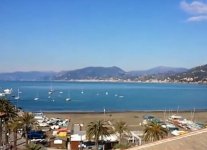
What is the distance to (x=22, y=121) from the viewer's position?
179 feet

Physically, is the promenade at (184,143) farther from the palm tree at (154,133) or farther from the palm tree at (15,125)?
the palm tree at (15,125)

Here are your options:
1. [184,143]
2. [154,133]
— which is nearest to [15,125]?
[154,133]

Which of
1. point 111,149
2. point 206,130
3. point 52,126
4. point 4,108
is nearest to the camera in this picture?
point 206,130

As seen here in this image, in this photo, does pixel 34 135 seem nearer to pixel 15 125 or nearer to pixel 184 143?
pixel 15 125

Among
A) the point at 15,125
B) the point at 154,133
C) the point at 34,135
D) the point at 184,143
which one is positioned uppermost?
the point at 184,143

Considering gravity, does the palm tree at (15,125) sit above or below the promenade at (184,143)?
below

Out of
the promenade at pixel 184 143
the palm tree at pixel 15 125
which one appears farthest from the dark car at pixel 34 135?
the promenade at pixel 184 143

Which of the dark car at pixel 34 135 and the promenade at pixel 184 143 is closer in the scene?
the promenade at pixel 184 143

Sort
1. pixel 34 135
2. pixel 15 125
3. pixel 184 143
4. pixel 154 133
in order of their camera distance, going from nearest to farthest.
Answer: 1. pixel 184 143
2. pixel 154 133
3. pixel 15 125
4. pixel 34 135

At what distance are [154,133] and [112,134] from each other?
13.9m

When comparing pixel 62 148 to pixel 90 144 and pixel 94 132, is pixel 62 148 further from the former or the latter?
pixel 94 132

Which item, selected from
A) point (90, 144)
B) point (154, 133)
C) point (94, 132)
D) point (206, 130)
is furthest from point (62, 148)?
point (206, 130)

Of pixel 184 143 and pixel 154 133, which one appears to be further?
pixel 154 133

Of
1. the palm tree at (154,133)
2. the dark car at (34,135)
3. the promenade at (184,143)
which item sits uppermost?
the promenade at (184,143)
